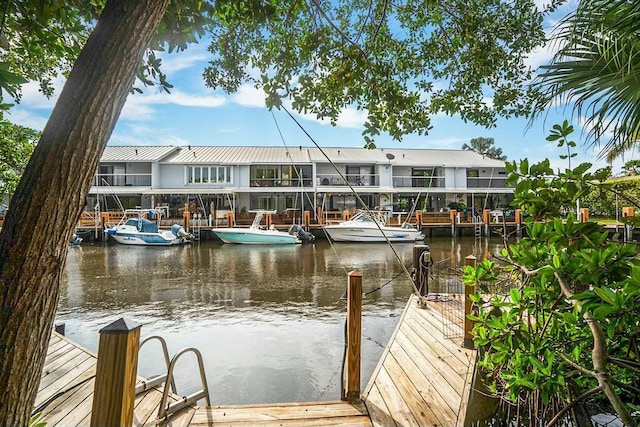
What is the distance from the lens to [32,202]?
119 cm

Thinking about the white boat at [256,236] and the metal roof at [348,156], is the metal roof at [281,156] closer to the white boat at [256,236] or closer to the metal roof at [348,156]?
the metal roof at [348,156]

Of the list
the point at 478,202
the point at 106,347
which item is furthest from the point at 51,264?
the point at 478,202

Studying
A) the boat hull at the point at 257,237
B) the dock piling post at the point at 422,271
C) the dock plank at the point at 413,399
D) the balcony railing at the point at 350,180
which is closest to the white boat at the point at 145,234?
the boat hull at the point at 257,237

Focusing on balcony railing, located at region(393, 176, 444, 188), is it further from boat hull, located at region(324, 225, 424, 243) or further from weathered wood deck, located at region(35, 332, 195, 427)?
weathered wood deck, located at region(35, 332, 195, 427)

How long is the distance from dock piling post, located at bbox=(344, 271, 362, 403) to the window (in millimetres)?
24838

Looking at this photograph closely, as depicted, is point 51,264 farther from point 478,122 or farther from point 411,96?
point 478,122

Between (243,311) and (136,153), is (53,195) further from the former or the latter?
(136,153)

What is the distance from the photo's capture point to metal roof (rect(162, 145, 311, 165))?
1065 inches

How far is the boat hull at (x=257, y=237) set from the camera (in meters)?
19.5

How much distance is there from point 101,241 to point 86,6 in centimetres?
2197

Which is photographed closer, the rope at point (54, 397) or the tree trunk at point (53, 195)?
the tree trunk at point (53, 195)

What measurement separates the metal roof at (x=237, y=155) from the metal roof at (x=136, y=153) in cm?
85

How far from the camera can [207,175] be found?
88.7ft

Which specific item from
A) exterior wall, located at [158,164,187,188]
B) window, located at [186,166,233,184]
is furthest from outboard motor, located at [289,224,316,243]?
exterior wall, located at [158,164,187,188]
